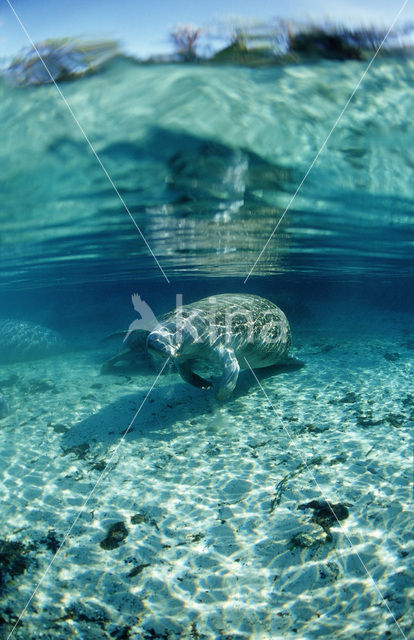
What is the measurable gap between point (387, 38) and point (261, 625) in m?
6.63

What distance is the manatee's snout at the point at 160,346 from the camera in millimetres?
5055

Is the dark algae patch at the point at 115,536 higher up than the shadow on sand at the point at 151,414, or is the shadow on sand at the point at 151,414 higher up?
the dark algae patch at the point at 115,536

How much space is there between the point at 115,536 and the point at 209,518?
982 millimetres

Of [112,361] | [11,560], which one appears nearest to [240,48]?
[11,560]

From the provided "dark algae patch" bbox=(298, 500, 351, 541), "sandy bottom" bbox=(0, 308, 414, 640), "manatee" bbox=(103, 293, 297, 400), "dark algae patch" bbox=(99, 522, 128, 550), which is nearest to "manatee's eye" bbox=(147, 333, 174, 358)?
"manatee" bbox=(103, 293, 297, 400)

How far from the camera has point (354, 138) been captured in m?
6.59

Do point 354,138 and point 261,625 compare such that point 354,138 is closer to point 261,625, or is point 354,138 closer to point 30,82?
point 30,82

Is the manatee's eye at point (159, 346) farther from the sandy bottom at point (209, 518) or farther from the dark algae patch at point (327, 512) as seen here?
the dark algae patch at point (327, 512)

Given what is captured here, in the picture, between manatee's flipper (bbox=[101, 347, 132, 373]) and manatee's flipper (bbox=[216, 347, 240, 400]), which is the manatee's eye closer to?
manatee's flipper (bbox=[216, 347, 240, 400])

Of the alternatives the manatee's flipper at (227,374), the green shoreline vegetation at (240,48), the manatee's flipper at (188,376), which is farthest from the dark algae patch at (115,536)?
the green shoreline vegetation at (240,48)

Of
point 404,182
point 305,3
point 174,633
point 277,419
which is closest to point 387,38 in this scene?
point 305,3

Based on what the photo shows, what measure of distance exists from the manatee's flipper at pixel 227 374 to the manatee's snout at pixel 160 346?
1.12m

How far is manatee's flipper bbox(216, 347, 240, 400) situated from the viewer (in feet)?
18.9

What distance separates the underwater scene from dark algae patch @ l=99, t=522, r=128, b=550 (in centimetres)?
3
